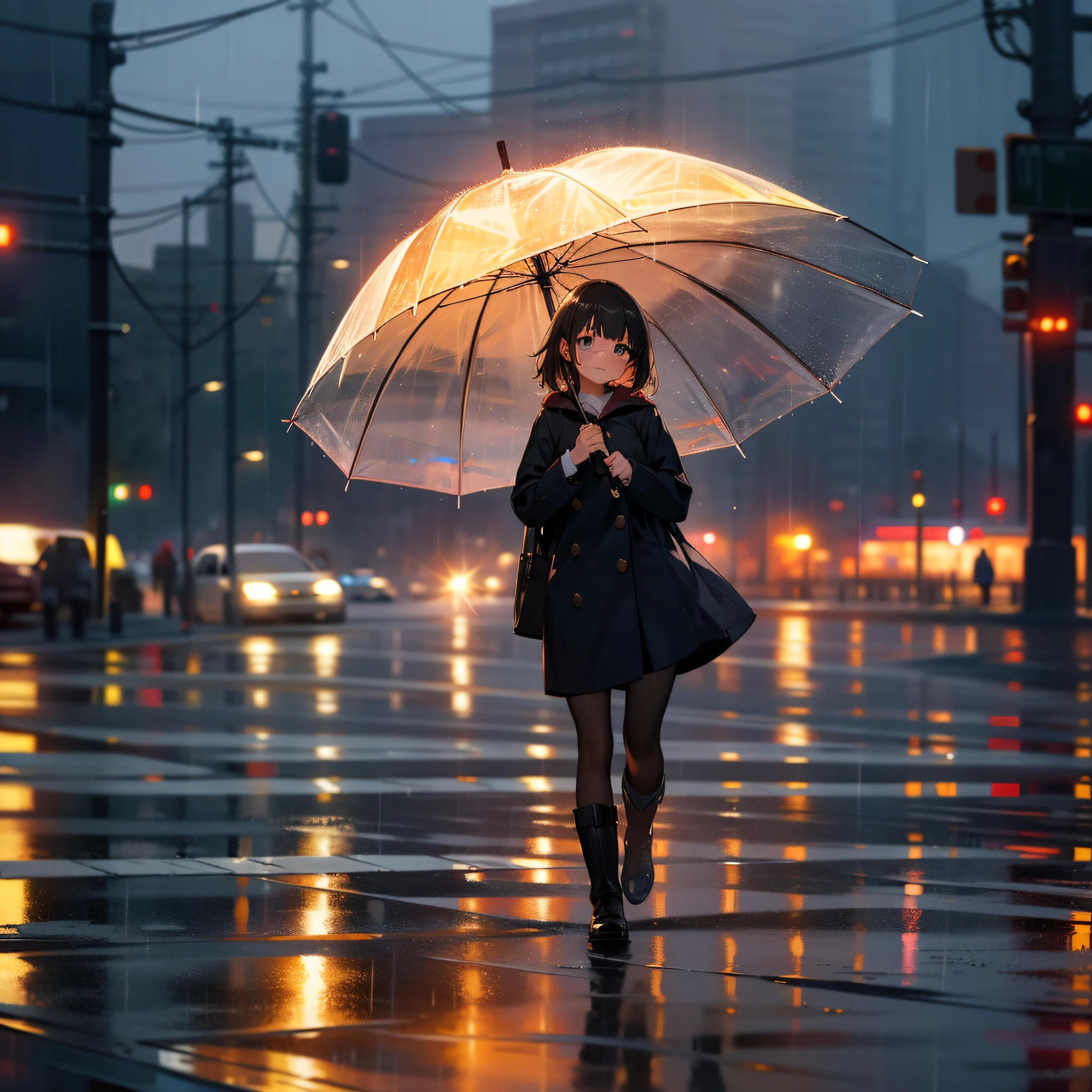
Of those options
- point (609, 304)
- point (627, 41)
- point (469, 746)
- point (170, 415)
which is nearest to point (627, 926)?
point (609, 304)

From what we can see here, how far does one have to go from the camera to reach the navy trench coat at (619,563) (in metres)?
4.64

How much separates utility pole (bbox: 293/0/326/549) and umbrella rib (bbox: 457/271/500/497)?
36608 millimetres

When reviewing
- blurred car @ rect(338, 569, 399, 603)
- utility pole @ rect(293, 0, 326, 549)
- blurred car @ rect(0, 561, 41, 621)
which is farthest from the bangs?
blurred car @ rect(338, 569, 399, 603)

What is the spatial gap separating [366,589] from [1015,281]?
39755mm

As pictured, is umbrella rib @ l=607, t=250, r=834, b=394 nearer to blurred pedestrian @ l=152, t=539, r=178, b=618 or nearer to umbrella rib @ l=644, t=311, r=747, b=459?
umbrella rib @ l=644, t=311, r=747, b=459

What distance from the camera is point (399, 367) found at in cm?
558

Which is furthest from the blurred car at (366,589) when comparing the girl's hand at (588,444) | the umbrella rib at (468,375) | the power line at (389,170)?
the girl's hand at (588,444)

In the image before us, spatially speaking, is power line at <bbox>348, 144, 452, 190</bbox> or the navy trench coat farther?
power line at <bbox>348, 144, 452, 190</bbox>

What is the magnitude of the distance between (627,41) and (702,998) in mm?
170423

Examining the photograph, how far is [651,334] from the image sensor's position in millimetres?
5531

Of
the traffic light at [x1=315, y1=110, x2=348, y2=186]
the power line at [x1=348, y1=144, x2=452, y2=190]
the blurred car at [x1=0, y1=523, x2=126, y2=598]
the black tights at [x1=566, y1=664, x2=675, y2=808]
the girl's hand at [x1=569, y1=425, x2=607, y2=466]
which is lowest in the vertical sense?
the black tights at [x1=566, y1=664, x2=675, y2=808]

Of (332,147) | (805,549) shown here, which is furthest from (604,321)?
(805,549)

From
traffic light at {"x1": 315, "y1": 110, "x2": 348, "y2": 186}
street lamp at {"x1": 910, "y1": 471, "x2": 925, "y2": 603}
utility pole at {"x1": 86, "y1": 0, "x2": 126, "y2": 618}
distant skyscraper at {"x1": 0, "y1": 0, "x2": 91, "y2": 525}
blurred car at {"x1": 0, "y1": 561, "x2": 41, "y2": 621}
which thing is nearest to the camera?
traffic light at {"x1": 315, "y1": 110, "x2": 348, "y2": 186}

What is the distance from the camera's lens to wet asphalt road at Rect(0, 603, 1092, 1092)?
11.5 ft
